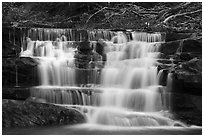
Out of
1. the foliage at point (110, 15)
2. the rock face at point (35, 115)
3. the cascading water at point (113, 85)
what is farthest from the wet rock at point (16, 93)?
the foliage at point (110, 15)

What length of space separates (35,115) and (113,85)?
2865mm

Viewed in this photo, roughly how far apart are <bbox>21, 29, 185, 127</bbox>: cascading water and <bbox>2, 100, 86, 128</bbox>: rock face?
50 centimetres

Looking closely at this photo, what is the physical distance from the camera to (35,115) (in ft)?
26.3

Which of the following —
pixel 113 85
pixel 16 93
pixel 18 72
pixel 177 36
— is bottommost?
pixel 16 93

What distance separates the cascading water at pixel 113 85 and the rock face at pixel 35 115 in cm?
50

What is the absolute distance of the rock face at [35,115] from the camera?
308 inches

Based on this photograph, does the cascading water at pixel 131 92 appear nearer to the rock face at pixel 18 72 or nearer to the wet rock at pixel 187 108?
the wet rock at pixel 187 108

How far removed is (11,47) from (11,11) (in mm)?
6367

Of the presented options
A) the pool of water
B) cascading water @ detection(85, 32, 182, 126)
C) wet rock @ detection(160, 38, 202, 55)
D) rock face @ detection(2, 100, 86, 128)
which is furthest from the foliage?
rock face @ detection(2, 100, 86, 128)

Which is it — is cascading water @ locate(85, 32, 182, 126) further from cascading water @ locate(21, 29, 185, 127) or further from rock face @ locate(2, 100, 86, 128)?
rock face @ locate(2, 100, 86, 128)

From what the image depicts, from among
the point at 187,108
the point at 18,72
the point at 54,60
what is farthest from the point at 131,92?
the point at 18,72

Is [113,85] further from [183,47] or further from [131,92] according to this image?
[183,47]

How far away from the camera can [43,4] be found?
1989cm

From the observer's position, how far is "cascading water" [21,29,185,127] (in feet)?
27.5
